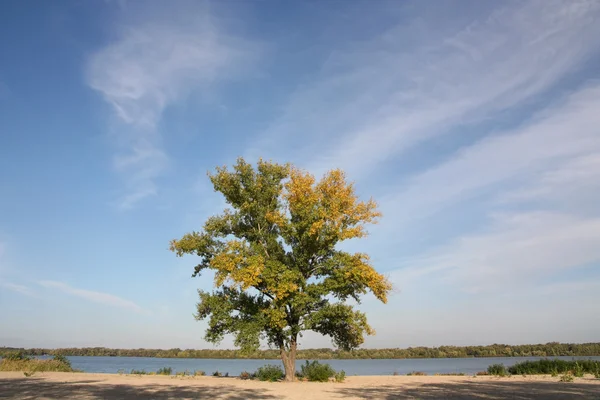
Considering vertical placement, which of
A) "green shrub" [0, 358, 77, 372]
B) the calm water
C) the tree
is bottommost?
the calm water

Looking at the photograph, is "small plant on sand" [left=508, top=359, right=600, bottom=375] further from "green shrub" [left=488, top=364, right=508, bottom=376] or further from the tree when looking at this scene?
the tree

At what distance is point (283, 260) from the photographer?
79.0 ft

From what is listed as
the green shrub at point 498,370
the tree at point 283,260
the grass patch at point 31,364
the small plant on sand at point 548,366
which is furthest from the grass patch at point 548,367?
the grass patch at point 31,364

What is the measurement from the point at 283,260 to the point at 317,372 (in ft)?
21.5

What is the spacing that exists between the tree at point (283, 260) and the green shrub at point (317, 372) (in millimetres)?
1078

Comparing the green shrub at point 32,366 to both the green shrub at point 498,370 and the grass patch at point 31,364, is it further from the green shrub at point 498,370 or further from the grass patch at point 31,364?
the green shrub at point 498,370

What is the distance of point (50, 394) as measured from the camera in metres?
12.2

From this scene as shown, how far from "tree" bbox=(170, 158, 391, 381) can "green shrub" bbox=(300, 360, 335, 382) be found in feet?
3.54

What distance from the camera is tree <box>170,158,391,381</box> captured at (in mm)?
22047

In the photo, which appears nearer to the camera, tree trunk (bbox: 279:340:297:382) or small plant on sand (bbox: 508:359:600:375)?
tree trunk (bbox: 279:340:297:382)

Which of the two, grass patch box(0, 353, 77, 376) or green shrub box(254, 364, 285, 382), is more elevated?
grass patch box(0, 353, 77, 376)

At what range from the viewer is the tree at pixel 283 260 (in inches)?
868

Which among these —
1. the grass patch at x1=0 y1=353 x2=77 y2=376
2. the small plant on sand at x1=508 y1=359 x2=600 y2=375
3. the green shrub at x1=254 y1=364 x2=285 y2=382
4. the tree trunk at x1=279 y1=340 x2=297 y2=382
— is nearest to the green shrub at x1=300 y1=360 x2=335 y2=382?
the tree trunk at x1=279 y1=340 x2=297 y2=382

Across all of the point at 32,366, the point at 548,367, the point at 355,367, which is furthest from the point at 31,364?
the point at 355,367
